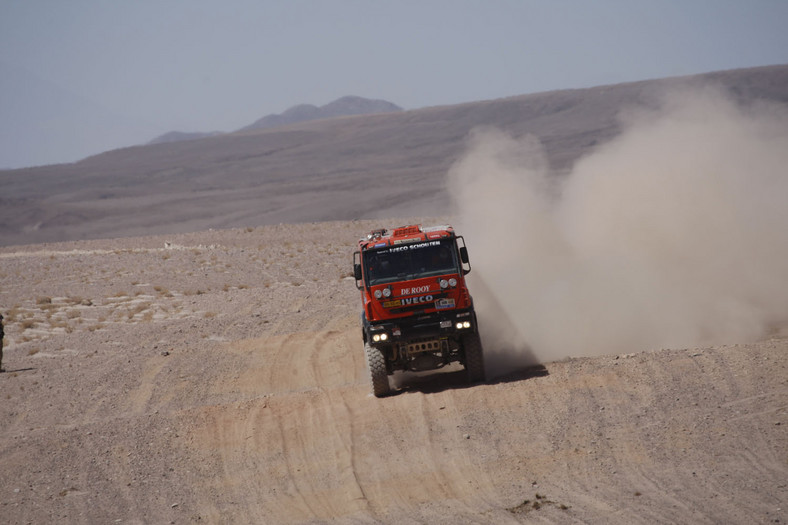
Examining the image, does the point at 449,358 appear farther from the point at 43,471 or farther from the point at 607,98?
the point at 607,98

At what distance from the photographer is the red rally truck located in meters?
14.6

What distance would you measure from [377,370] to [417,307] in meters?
1.27

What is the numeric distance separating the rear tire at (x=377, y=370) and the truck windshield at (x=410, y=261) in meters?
1.19

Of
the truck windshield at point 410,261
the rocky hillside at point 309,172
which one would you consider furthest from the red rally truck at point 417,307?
the rocky hillside at point 309,172

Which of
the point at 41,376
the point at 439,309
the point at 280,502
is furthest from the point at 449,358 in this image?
the point at 41,376

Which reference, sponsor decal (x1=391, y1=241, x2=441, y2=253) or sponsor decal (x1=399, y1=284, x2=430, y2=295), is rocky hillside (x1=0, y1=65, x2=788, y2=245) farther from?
sponsor decal (x1=399, y1=284, x2=430, y2=295)

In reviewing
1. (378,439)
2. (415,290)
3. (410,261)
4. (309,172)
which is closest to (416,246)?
(410,261)

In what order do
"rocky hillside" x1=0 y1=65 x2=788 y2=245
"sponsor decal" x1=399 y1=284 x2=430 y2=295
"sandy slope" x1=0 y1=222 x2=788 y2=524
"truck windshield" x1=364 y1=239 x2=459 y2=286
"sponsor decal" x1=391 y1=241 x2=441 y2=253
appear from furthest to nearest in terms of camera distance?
"rocky hillside" x1=0 y1=65 x2=788 y2=245
"sponsor decal" x1=391 y1=241 x2=441 y2=253
"truck windshield" x1=364 y1=239 x2=459 y2=286
"sponsor decal" x1=399 y1=284 x2=430 y2=295
"sandy slope" x1=0 y1=222 x2=788 y2=524

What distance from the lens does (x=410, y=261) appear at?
14891mm

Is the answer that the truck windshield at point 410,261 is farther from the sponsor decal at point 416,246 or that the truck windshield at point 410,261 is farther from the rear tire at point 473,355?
the rear tire at point 473,355

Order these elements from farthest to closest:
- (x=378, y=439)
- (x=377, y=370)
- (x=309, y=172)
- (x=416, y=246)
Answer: (x=309, y=172)
(x=416, y=246)
(x=377, y=370)
(x=378, y=439)

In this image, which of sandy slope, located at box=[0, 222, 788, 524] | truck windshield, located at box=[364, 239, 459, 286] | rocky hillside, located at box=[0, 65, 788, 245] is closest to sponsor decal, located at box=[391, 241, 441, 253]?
truck windshield, located at box=[364, 239, 459, 286]

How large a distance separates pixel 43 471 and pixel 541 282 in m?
11.9

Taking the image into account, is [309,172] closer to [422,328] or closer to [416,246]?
[416,246]
